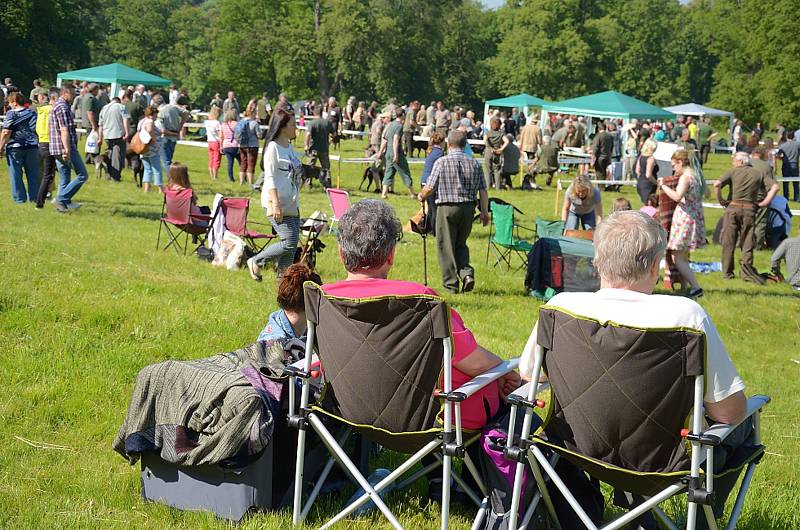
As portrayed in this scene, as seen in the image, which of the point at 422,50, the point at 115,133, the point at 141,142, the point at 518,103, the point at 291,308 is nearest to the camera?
the point at 291,308

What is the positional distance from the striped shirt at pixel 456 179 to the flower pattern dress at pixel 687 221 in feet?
8.61

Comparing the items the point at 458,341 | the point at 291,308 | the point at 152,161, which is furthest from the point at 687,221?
the point at 152,161

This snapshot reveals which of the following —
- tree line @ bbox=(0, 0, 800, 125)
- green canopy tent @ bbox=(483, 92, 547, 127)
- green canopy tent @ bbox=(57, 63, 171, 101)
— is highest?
tree line @ bbox=(0, 0, 800, 125)

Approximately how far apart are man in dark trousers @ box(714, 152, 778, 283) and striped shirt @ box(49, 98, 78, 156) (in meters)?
9.16

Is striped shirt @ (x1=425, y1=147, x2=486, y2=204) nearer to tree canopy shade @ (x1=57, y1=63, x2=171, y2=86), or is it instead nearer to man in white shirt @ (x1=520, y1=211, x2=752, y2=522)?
man in white shirt @ (x1=520, y1=211, x2=752, y2=522)

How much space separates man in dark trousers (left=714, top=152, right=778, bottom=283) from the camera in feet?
42.6

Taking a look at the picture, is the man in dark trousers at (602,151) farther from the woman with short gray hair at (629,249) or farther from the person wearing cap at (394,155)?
the woman with short gray hair at (629,249)

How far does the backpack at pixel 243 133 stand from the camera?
19406 millimetres

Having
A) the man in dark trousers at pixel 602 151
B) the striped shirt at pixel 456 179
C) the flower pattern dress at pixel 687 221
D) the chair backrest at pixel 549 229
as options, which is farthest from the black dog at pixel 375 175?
the striped shirt at pixel 456 179

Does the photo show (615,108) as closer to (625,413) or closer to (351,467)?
(351,467)

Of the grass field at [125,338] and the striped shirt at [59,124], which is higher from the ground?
the striped shirt at [59,124]

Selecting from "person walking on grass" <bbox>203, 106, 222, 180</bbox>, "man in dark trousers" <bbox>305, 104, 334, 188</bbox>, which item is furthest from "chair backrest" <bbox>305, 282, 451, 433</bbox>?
"person walking on grass" <bbox>203, 106, 222, 180</bbox>

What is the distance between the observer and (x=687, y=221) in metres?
11.1

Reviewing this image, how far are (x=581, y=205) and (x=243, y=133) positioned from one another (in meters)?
9.84
